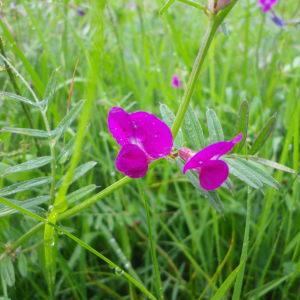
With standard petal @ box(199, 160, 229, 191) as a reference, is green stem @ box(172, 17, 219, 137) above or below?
above

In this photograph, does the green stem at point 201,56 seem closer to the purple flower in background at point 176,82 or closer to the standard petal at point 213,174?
the standard petal at point 213,174

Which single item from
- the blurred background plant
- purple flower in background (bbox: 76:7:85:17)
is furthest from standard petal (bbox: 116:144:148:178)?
purple flower in background (bbox: 76:7:85:17)

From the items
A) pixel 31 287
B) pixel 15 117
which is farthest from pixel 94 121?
pixel 31 287

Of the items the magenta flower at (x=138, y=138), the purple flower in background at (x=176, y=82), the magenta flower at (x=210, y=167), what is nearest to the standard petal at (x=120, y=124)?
the magenta flower at (x=138, y=138)

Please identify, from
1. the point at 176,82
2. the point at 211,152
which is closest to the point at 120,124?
the point at 211,152

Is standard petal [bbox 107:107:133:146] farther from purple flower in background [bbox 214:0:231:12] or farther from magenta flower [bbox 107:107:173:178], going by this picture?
purple flower in background [bbox 214:0:231:12]

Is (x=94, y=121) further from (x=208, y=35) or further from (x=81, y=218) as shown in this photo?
(x=208, y=35)

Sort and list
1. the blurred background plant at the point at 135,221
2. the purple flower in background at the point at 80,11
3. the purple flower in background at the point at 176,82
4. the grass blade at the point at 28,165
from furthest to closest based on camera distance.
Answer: the purple flower in background at the point at 80,11, the purple flower in background at the point at 176,82, the blurred background plant at the point at 135,221, the grass blade at the point at 28,165
